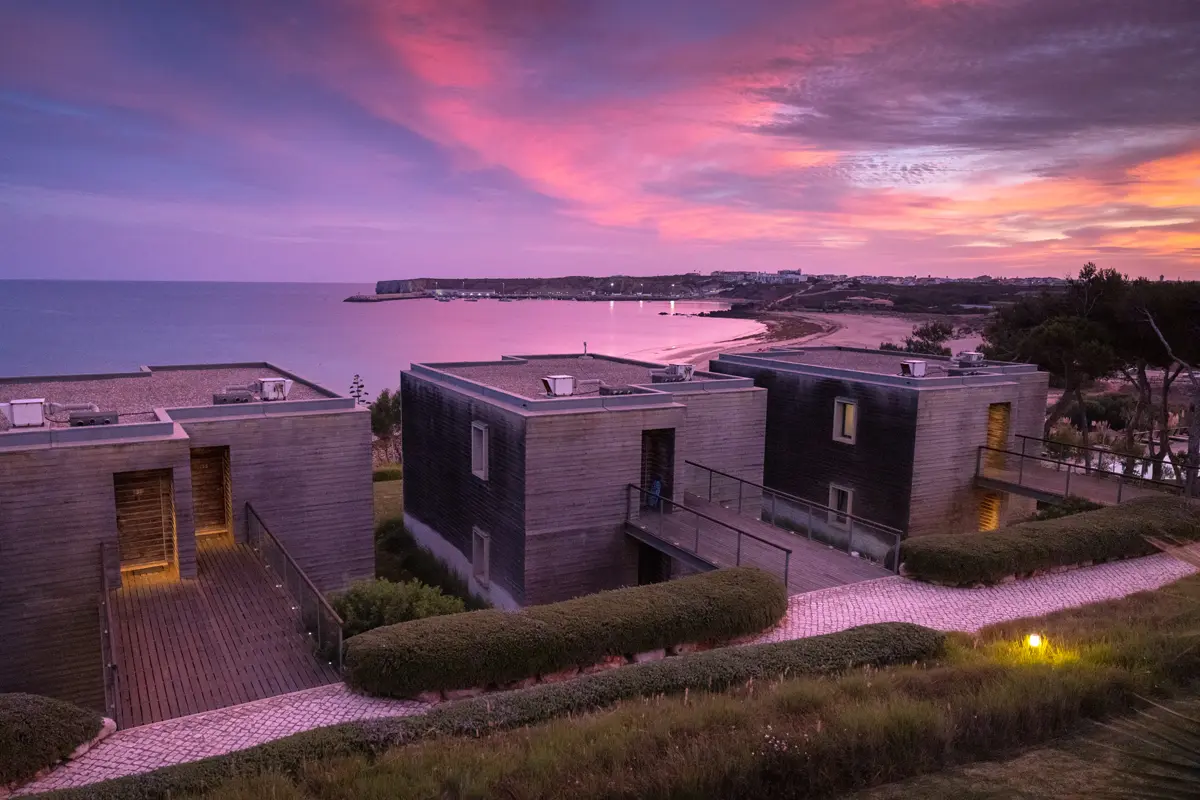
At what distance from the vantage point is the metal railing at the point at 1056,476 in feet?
61.5

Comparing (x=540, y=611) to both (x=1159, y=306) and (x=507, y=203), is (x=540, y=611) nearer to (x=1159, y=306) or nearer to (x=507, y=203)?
(x=1159, y=306)

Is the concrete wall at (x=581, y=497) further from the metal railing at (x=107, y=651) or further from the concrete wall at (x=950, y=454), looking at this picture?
the concrete wall at (x=950, y=454)

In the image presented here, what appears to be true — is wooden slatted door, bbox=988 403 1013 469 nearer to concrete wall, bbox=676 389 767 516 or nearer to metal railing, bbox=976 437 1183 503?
metal railing, bbox=976 437 1183 503

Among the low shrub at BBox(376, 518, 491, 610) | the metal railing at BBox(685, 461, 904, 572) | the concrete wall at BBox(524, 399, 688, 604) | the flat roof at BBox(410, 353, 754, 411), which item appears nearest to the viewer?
the concrete wall at BBox(524, 399, 688, 604)

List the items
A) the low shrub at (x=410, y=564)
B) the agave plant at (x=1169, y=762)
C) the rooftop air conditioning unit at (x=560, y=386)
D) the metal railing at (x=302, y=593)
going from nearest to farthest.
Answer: the agave plant at (x=1169, y=762) < the metal railing at (x=302, y=593) < the rooftop air conditioning unit at (x=560, y=386) < the low shrub at (x=410, y=564)

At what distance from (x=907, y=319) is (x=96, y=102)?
308ft

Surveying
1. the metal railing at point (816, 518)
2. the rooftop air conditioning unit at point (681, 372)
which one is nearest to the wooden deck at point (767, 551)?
the metal railing at point (816, 518)

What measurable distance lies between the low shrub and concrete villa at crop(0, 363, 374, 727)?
296cm

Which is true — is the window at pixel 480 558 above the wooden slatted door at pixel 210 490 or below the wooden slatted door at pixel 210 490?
below

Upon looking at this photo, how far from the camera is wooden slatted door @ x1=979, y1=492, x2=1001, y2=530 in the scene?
2139cm

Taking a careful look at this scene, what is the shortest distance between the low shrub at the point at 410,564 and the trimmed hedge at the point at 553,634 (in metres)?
6.58

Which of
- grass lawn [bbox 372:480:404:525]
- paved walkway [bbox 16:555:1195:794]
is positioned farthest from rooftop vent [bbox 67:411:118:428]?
grass lawn [bbox 372:480:404:525]

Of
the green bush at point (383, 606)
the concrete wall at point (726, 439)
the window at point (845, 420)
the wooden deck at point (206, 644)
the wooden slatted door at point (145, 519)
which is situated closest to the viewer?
the wooden deck at point (206, 644)

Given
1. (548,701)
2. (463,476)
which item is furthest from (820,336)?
(548,701)
